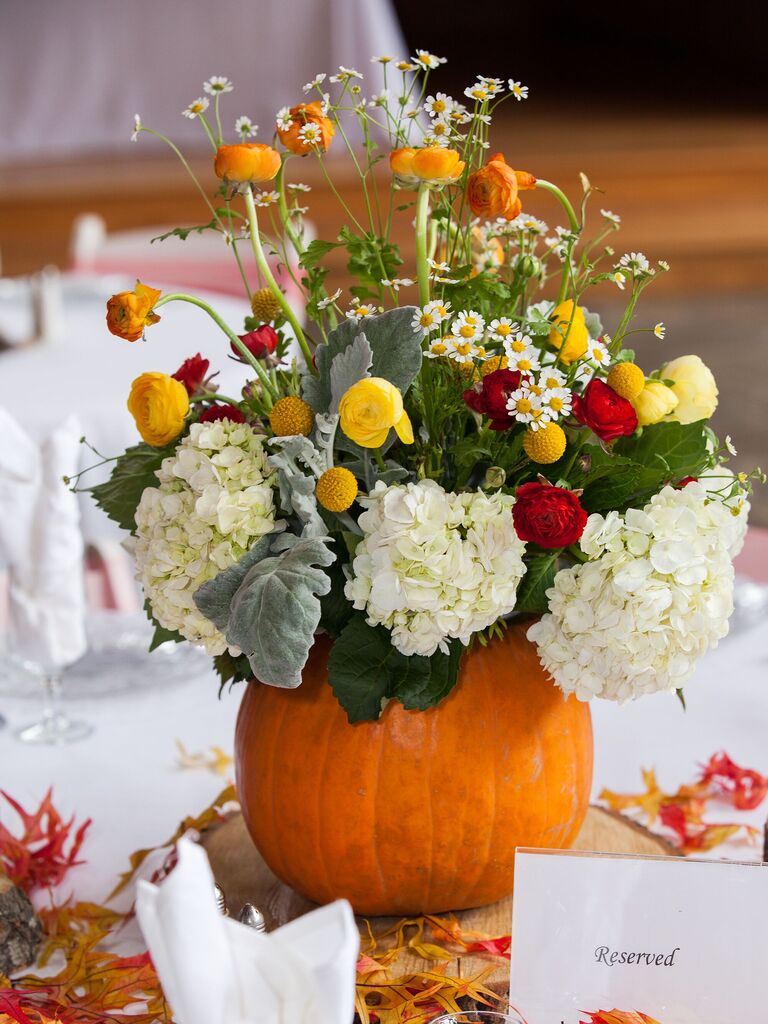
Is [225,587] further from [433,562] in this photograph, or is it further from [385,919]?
[385,919]

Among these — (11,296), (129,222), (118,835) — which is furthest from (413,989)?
(129,222)

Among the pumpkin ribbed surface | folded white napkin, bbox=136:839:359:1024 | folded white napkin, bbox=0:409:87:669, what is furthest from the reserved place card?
folded white napkin, bbox=0:409:87:669

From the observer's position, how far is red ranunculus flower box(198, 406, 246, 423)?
874 millimetres

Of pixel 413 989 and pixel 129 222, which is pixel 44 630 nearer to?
pixel 413 989

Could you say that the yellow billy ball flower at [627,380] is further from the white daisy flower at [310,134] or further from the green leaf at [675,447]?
the white daisy flower at [310,134]

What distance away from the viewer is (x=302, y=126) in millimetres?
830

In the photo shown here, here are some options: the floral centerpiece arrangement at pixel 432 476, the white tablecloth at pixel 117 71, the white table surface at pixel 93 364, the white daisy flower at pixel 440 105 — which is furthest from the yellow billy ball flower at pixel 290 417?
the white tablecloth at pixel 117 71

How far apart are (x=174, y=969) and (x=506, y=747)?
0.36 m

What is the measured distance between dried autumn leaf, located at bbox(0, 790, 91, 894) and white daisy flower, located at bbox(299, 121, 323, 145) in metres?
0.57

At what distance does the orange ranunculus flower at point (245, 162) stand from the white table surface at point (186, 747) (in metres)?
0.60

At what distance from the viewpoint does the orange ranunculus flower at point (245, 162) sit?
0.80 m

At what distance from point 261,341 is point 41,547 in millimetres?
491

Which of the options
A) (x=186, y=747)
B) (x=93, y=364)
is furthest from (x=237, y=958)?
(x=93, y=364)

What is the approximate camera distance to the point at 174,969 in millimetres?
593
